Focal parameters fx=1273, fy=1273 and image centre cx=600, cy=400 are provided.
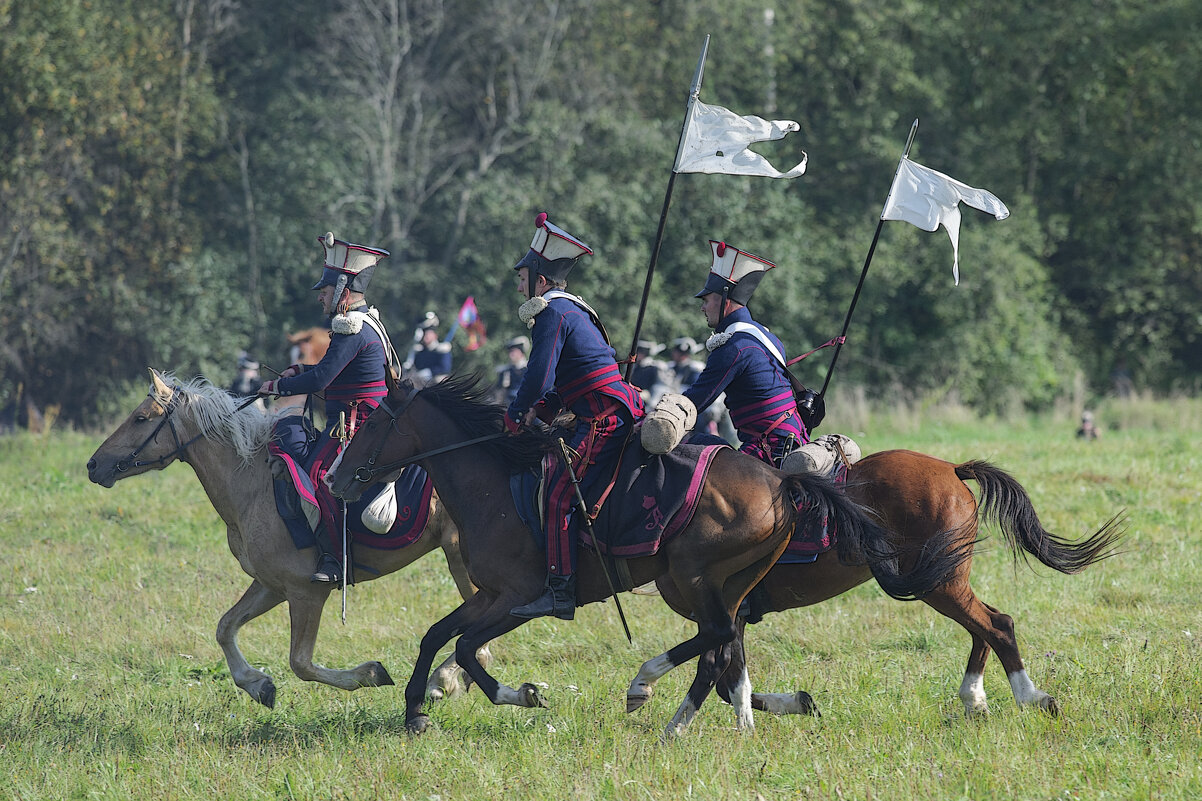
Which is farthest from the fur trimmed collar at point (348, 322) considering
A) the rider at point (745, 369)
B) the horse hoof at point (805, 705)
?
the horse hoof at point (805, 705)

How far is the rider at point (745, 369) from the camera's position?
703cm

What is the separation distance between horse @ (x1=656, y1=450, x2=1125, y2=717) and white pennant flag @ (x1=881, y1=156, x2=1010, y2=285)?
5.16 ft

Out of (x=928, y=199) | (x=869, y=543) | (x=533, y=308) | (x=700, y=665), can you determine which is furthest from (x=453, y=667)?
(x=928, y=199)

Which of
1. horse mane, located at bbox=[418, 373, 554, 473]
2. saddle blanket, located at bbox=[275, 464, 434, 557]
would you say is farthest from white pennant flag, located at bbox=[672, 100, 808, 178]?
saddle blanket, located at bbox=[275, 464, 434, 557]

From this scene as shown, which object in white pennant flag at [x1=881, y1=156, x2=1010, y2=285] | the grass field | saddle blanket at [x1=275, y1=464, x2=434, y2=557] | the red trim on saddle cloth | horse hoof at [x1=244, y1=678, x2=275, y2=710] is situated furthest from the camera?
white pennant flag at [x1=881, y1=156, x2=1010, y2=285]

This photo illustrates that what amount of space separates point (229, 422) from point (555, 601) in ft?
8.67

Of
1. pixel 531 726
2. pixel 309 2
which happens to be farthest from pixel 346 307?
pixel 309 2

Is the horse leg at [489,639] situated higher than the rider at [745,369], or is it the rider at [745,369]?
the rider at [745,369]

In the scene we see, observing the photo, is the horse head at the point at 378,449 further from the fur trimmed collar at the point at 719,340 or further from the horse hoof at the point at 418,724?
the fur trimmed collar at the point at 719,340

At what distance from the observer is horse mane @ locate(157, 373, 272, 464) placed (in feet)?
25.9

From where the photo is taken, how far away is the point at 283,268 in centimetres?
2908

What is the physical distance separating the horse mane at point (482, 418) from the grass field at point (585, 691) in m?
1.43

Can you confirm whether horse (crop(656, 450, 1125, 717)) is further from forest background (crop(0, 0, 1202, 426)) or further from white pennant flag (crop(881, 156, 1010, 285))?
forest background (crop(0, 0, 1202, 426))

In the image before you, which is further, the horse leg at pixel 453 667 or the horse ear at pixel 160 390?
the horse ear at pixel 160 390
